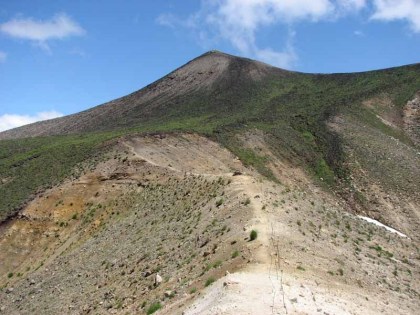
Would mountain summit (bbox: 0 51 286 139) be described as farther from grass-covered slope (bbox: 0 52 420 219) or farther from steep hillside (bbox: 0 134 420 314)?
steep hillside (bbox: 0 134 420 314)

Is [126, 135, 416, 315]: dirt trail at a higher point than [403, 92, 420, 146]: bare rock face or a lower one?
lower

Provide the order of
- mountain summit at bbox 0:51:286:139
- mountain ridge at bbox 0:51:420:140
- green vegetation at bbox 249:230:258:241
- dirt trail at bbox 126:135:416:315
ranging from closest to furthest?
1. dirt trail at bbox 126:135:416:315
2. green vegetation at bbox 249:230:258:241
3. mountain summit at bbox 0:51:286:139
4. mountain ridge at bbox 0:51:420:140

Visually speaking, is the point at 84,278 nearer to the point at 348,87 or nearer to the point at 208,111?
the point at 208,111

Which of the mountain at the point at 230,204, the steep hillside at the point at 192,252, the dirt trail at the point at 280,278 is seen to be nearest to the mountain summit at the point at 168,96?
the mountain at the point at 230,204

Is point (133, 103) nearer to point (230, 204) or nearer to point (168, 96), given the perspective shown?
point (168, 96)

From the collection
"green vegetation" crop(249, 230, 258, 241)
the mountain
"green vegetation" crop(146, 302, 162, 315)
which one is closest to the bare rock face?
the mountain

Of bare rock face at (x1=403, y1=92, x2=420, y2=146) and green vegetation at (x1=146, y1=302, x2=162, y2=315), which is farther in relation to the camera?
bare rock face at (x1=403, y1=92, x2=420, y2=146)

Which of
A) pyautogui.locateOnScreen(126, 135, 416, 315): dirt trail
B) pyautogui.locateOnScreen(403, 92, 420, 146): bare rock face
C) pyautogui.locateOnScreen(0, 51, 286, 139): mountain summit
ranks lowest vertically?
pyautogui.locateOnScreen(126, 135, 416, 315): dirt trail
